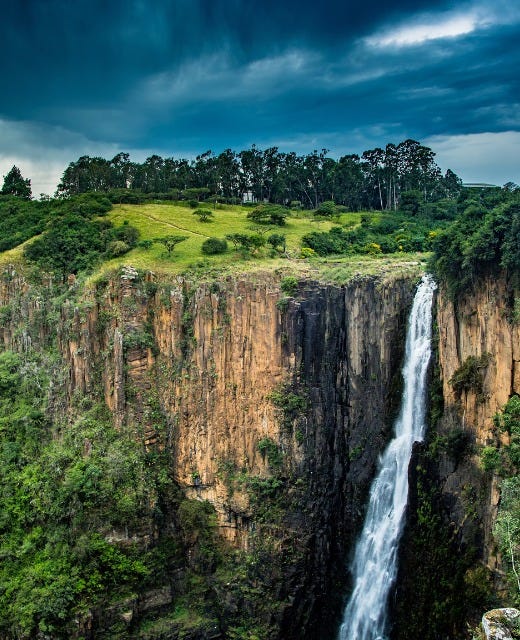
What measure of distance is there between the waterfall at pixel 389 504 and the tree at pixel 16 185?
1603 inches

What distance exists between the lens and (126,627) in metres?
22.8

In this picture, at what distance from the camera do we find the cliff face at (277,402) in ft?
76.9

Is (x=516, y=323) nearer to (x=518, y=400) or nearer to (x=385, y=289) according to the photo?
(x=518, y=400)

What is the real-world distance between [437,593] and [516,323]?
33.1 ft

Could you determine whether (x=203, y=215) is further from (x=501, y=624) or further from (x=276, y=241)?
(x=501, y=624)

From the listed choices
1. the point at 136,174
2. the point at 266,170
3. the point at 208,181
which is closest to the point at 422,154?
the point at 266,170

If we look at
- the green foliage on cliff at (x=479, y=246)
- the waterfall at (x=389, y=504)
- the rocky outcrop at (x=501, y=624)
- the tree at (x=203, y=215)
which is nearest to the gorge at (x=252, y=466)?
the waterfall at (x=389, y=504)

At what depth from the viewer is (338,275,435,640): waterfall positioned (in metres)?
22.6

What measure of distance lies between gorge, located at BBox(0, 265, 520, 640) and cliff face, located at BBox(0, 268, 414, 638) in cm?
6

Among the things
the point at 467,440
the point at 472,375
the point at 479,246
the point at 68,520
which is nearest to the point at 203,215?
the point at 68,520

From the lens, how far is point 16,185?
52.3 meters

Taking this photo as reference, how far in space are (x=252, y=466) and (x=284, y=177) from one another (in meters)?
30.8

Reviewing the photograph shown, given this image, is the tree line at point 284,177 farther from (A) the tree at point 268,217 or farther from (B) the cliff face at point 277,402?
(B) the cliff face at point 277,402

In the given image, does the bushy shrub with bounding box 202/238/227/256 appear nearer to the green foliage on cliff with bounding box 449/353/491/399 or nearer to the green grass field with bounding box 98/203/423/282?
the green grass field with bounding box 98/203/423/282
